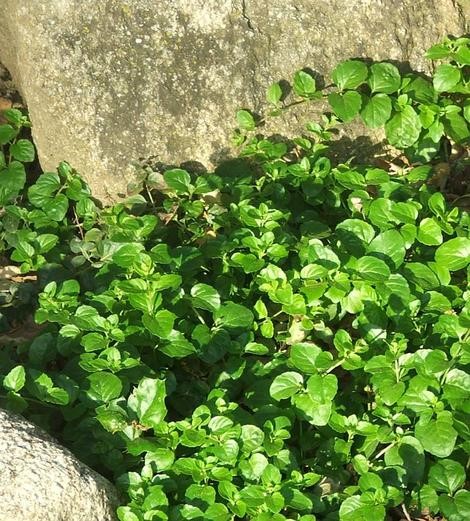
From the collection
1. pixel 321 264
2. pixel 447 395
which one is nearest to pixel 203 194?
pixel 321 264

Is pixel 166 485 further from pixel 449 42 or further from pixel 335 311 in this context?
pixel 449 42

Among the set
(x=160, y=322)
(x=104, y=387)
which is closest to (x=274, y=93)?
(x=160, y=322)

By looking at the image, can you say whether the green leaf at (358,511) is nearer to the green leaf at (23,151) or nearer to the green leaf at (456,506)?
the green leaf at (456,506)

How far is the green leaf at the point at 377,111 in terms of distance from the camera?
171 inches

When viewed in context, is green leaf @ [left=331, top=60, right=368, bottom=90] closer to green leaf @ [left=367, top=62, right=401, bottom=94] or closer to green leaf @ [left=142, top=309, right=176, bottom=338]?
green leaf @ [left=367, top=62, right=401, bottom=94]

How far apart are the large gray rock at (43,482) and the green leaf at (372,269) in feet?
3.87

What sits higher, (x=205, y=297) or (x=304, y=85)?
(x=304, y=85)

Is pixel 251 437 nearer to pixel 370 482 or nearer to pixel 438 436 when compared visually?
pixel 370 482

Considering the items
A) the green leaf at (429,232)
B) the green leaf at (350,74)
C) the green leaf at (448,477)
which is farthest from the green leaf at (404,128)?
the green leaf at (448,477)

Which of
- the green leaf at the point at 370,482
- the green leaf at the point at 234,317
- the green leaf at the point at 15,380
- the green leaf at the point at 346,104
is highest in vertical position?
the green leaf at the point at 346,104

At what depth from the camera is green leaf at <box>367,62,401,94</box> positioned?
4.40m

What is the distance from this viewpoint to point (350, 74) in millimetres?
4359

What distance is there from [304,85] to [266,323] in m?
1.25

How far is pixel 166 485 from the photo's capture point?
123 inches
